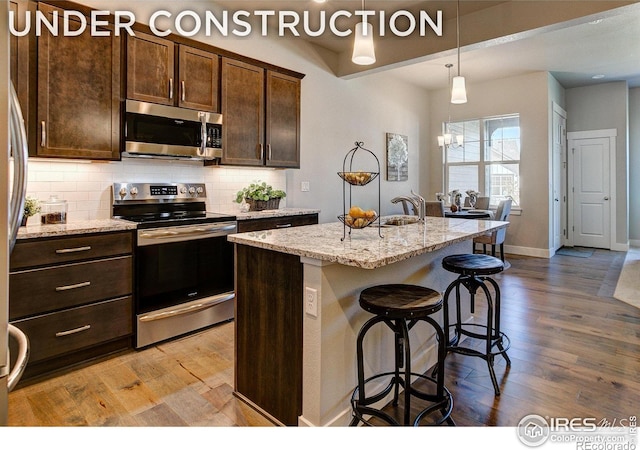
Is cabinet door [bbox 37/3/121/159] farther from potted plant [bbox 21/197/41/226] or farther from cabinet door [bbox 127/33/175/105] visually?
potted plant [bbox 21/197/41/226]

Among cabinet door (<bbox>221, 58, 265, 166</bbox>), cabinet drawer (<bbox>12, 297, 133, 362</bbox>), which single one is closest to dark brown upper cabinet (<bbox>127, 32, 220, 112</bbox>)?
cabinet door (<bbox>221, 58, 265, 166</bbox>)

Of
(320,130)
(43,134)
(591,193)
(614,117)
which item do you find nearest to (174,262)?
(43,134)

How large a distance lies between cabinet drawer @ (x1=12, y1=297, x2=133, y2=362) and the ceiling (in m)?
2.97

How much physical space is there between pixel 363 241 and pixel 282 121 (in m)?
2.42

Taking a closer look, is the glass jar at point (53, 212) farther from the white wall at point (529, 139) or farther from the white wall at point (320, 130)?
→ the white wall at point (529, 139)

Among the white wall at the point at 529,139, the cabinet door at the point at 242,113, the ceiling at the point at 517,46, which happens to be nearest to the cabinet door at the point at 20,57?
the cabinet door at the point at 242,113

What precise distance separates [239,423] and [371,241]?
1118mm

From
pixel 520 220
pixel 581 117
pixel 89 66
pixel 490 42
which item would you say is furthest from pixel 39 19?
pixel 581 117

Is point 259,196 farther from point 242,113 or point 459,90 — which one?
point 459,90

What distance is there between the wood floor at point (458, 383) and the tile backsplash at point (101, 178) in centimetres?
116

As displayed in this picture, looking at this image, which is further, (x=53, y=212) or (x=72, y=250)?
(x=53, y=212)

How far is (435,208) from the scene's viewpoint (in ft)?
17.2

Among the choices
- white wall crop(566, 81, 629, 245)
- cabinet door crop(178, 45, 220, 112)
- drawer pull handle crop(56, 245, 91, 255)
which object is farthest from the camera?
white wall crop(566, 81, 629, 245)

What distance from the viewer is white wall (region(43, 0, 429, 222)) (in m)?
3.03
